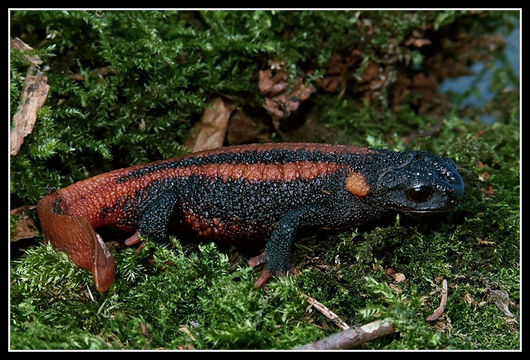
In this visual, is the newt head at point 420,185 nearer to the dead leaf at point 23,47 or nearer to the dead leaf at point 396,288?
the dead leaf at point 396,288

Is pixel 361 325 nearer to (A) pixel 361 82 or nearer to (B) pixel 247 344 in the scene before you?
(B) pixel 247 344

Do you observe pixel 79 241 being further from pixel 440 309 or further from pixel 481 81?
pixel 481 81

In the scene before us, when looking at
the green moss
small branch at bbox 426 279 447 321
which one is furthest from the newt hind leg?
small branch at bbox 426 279 447 321

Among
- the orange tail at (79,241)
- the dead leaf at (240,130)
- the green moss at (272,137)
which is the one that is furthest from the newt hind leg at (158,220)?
the dead leaf at (240,130)

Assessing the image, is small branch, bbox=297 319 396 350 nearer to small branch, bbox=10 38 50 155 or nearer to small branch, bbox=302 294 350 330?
small branch, bbox=302 294 350 330

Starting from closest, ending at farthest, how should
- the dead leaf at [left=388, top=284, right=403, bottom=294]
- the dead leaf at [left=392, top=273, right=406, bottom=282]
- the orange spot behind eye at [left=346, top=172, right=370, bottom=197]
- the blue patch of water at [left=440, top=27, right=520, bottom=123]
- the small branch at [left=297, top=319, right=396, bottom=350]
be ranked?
the small branch at [left=297, top=319, right=396, bottom=350], the dead leaf at [left=388, top=284, right=403, bottom=294], the dead leaf at [left=392, top=273, right=406, bottom=282], the orange spot behind eye at [left=346, top=172, right=370, bottom=197], the blue patch of water at [left=440, top=27, right=520, bottom=123]

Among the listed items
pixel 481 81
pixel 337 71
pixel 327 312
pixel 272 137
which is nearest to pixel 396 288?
pixel 327 312
